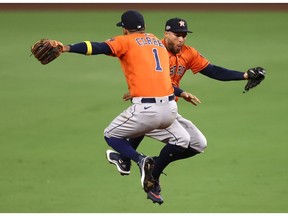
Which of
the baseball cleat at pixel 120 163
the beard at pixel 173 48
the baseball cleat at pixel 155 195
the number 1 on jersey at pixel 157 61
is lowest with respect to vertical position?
the baseball cleat at pixel 155 195

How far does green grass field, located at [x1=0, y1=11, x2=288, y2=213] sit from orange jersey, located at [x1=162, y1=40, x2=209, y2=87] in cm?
557

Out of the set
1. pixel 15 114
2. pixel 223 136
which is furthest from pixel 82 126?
pixel 223 136

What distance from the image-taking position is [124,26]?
10492 millimetres

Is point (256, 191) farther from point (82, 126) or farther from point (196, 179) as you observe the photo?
point (82, 126)

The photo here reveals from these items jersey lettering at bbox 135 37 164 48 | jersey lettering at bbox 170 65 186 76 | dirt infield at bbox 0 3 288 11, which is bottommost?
dirt infield at bbox 0 3 288 11

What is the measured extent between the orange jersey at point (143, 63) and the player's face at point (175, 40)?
45cm

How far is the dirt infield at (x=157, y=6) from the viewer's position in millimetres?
30016

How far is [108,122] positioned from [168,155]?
919 cm

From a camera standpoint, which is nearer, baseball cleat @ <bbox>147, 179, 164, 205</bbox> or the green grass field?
baseball cleat @ <bbox>147, 179, 164, 205</bbox>

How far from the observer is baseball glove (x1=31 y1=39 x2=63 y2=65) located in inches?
385

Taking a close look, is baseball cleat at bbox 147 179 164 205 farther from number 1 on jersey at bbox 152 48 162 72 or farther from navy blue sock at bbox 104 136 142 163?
number 1 on jersey at bbox 152 48 162 72

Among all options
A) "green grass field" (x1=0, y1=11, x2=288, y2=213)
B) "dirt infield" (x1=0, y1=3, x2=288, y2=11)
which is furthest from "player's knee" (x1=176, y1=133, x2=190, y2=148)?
"dirt infield" (x1=0, y1=3, x2=288, y2=11)

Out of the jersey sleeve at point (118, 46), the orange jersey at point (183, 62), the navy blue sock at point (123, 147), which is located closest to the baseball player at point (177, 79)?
the orange jersey at point (183, 62)

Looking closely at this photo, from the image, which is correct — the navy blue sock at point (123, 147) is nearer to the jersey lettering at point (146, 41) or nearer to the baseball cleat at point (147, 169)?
the baseball cleat at point (147, 169)
